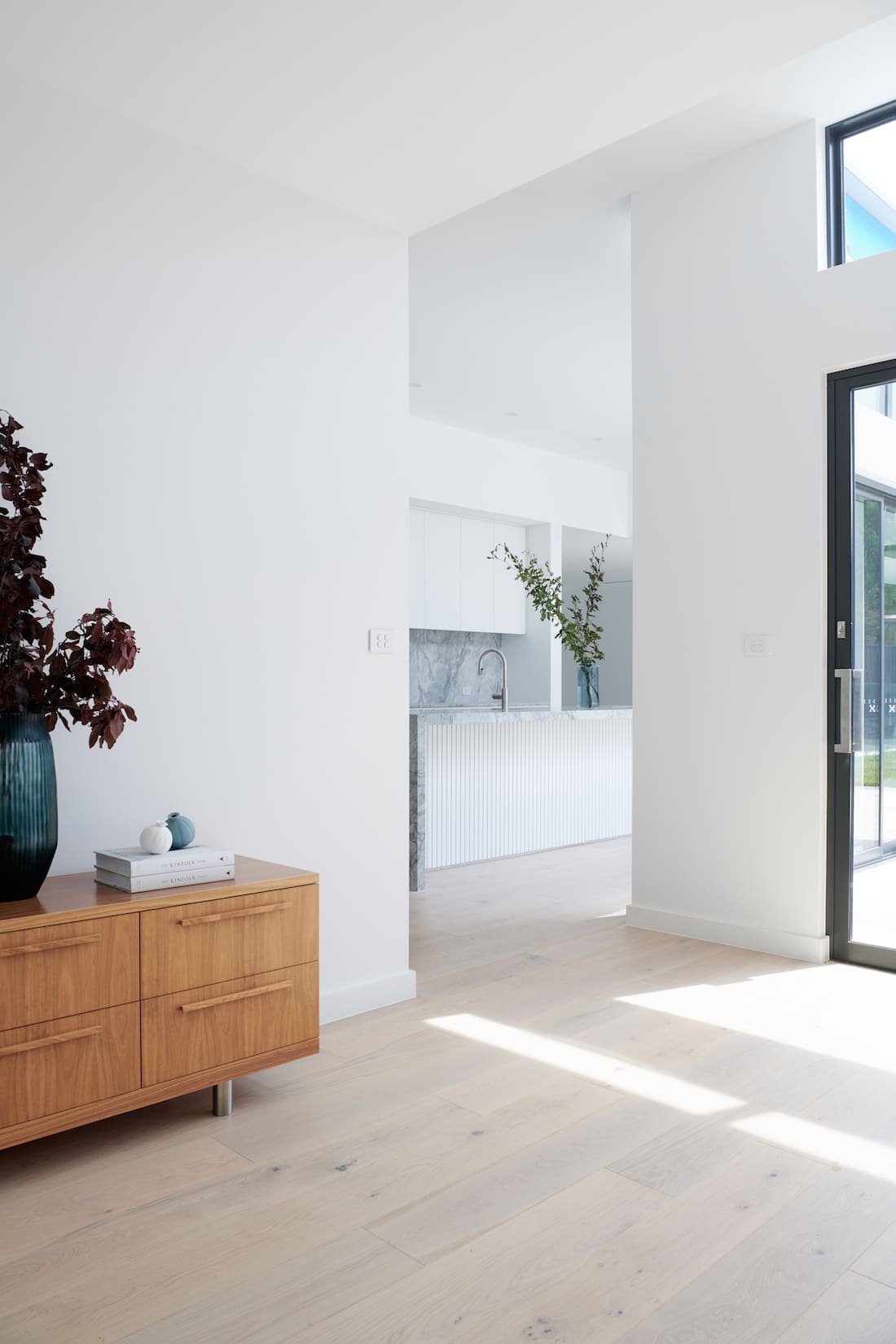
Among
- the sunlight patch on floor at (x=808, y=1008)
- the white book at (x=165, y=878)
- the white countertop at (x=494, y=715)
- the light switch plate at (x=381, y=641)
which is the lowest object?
the sunlight patch on floor at (x=808, y=1008)

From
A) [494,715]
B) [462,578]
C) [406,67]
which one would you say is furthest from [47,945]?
[462,578]

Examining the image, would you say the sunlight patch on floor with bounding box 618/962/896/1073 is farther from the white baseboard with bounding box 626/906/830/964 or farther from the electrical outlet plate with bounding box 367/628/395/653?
the electrical outlet plate with bounding box 367/628/395/653

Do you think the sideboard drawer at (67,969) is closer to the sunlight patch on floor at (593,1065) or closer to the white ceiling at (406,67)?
the sunlight patch on floor at (593,1065)

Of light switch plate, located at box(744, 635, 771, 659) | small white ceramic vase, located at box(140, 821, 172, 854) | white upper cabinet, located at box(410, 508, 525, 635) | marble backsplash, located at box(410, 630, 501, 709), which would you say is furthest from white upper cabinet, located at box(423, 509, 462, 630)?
small white ceramic vase, located at box(140, 821, 172, 854)

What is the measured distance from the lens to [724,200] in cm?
402

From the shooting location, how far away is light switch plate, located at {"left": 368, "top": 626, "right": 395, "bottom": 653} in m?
3.22

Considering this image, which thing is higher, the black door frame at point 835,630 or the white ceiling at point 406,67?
the white ceiling at point 406,67

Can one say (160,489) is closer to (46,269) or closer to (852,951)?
(46,269)

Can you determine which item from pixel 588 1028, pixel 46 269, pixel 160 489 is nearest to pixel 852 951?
pixel 588 1028

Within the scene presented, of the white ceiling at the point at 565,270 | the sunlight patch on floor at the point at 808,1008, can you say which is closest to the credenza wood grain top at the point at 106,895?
the sunlight patch on floor at the point at 808,1008

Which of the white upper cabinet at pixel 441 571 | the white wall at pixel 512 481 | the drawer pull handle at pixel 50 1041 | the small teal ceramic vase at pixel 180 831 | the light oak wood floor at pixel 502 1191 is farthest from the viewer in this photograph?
the white upper cabinet at pixel 441 571

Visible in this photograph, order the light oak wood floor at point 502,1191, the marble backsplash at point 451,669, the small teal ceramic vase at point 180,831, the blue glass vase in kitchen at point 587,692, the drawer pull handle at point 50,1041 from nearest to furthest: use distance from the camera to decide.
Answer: the light oak wood floor at point 502,1191, the drawer pull handle at point 50,1041, the small teal ceramic vase at point 180,831, the blue glass vase in kitchen at point 587,692, the marble backsplash at point 451,669

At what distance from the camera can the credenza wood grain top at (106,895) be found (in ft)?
6.72

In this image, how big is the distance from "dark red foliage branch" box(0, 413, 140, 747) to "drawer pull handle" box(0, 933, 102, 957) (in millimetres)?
412
